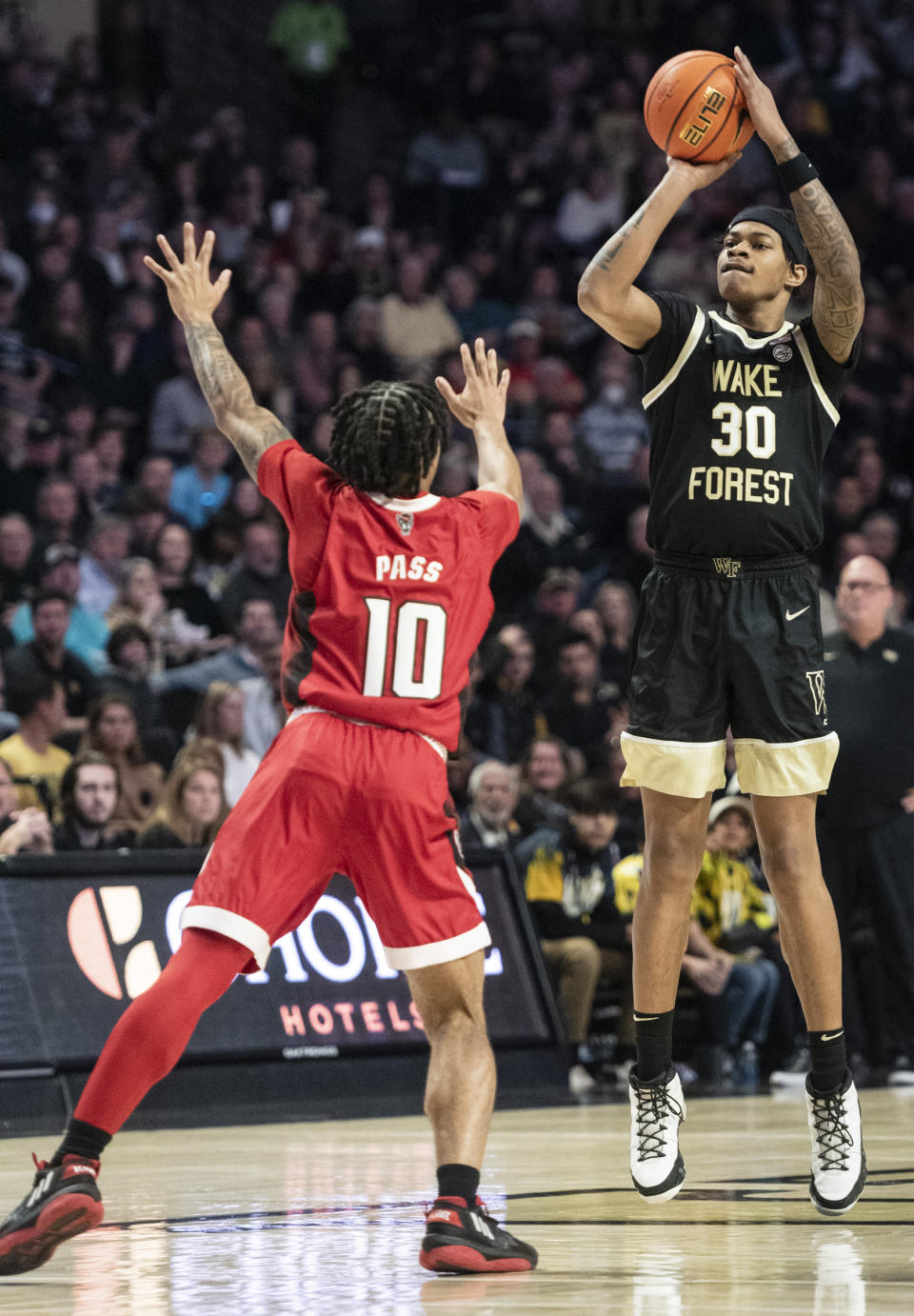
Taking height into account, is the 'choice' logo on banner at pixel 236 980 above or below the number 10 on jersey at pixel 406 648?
below

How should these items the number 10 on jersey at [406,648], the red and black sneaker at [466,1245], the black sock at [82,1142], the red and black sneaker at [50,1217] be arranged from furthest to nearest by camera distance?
the number 10 on jersey at [406,648]
the red and black sneaker at [466,1245]
the black sock at [82,1142]
the red and black sneaker at [50,1217]

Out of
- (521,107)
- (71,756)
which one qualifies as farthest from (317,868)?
(521,107)

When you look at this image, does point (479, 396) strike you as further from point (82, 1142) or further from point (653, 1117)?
point (82, 1142)

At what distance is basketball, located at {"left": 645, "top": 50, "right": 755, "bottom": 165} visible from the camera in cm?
533

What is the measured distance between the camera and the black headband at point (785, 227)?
560 cm

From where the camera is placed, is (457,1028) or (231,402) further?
(231,402)

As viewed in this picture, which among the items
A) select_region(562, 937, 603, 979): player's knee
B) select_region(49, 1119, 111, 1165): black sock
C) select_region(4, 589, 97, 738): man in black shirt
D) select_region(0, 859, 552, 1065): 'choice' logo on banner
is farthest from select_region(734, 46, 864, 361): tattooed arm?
select_region(4, 589, 97, 738): man in black shirt

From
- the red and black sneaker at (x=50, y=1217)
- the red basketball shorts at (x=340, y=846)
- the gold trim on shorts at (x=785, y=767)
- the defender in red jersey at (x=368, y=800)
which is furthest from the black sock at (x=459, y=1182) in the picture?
the gold trim on shorts at (x=785, y=767)

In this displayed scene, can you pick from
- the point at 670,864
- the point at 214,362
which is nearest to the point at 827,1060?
the point at 670,864

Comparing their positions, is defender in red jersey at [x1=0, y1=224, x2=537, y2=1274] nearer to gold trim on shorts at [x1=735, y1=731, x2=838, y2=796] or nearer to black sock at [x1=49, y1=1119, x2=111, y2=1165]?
black sock at [x1=49, y1=1119, x2=111, y2=1165]

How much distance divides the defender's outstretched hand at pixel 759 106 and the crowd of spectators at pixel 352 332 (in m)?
5.05

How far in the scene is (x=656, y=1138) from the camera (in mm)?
5426

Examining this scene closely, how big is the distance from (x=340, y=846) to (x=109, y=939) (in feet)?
14.2

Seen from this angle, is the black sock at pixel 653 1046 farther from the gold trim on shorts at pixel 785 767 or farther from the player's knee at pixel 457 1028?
the player's knee at pixel 457 1028
